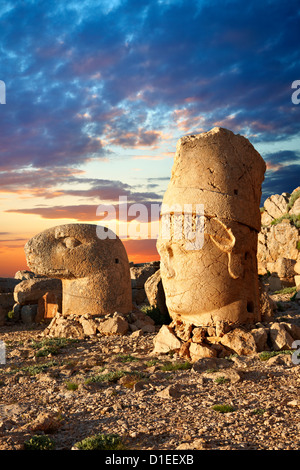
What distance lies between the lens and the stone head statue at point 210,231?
733cm

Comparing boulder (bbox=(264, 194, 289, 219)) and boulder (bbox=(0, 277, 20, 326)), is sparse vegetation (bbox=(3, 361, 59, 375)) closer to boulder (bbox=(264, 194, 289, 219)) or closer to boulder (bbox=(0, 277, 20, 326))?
boulder (bbox=(0, 277, 20, 326))

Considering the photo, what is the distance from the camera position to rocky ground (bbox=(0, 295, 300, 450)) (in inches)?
155

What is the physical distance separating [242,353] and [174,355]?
1.15 meters

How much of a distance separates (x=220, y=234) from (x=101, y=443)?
439cm

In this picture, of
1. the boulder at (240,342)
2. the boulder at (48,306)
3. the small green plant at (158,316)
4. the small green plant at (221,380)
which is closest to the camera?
the small green plant at (221,380)

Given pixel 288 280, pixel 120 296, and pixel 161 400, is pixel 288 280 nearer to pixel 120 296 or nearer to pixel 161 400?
pixel 120 296

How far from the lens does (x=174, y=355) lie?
7.09m

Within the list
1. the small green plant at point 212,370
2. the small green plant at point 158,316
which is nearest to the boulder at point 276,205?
the small green plant at point 158,316

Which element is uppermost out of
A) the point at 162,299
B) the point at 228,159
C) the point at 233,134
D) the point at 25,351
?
the point at 233,134

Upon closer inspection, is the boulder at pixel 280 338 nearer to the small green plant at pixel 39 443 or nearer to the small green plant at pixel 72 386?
the small green plant at pixel 72 386

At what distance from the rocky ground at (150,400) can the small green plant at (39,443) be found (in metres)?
0.08

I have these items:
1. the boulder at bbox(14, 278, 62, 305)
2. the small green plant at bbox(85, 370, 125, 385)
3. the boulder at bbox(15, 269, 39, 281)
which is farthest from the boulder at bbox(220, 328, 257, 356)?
the boulder at bbox(15, 269, 39, 281)

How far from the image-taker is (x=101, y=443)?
12.4 feet
